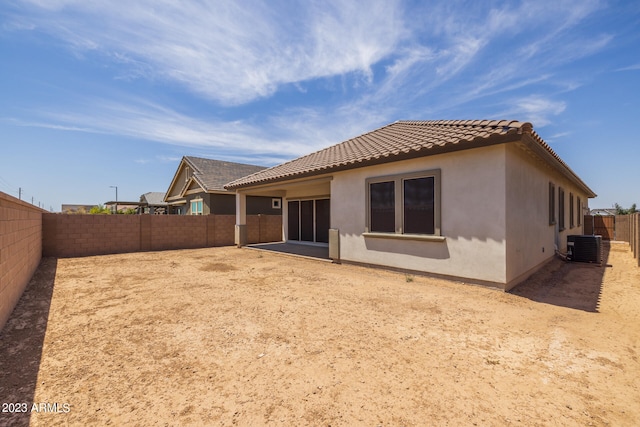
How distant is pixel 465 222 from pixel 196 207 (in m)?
18.9

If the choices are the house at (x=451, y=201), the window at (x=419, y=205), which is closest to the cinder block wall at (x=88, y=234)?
the house at (x=451, y=201)

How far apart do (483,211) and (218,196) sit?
1633 centimetres

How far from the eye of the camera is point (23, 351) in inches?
132

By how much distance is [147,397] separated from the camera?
2.51m

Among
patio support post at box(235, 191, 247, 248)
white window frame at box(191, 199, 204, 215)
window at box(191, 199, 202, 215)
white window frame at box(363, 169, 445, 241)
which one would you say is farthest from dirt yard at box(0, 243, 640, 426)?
window at box(191, 199, 202, 215)

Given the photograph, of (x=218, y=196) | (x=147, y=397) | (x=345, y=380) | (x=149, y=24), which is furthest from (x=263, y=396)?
(x=218, y=196)

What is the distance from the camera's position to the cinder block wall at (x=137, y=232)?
1153 centimetres

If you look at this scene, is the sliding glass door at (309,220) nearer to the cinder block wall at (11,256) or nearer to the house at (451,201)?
the house at (451,201)

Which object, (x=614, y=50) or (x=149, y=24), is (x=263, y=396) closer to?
(x=149, y=24)

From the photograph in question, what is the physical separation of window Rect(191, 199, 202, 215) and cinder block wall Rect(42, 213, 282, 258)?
4.71 metres

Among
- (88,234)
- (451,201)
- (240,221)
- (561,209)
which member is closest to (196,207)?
(240,221)

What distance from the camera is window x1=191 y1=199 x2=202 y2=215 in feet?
64.5

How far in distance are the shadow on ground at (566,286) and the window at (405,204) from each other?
2.45 metres

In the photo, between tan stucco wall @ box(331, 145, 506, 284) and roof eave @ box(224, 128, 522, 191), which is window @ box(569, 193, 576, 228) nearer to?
tan stucco wall @ box(331, 145, 506, 284)
